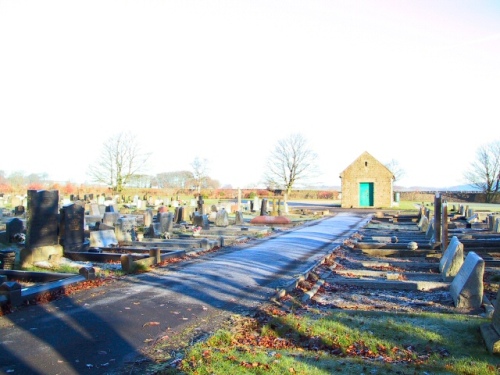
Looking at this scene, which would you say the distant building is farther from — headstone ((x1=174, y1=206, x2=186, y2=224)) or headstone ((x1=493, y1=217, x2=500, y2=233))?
headstone ((x1=493, y1=217, x2=500, y2=233))

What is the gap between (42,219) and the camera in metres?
11.6

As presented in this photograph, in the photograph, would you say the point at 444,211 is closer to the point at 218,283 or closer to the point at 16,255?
the point at 218,283

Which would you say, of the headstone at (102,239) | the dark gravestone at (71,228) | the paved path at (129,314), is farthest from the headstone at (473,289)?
the headstone at (102,239)

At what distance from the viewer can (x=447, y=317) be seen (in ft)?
20.8

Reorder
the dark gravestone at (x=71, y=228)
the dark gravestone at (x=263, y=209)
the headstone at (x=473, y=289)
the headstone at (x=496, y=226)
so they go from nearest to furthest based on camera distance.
A: the headstone at (x=473, y=289) → the dark gravestone at (x=71, y=228) → the headstone at (x=496, y=226) → the dark gravestone at (x=263, y=209)

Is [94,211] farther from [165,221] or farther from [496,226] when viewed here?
[496,226]

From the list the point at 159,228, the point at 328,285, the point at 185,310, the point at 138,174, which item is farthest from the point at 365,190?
the point at 185,310

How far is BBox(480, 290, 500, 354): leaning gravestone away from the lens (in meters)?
5.00

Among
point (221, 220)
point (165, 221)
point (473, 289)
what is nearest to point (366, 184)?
point (221, 220)

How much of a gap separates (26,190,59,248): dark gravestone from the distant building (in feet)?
127

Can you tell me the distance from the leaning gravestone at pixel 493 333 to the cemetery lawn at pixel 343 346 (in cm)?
9

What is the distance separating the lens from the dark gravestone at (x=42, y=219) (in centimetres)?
1129

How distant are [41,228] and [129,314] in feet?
18.9

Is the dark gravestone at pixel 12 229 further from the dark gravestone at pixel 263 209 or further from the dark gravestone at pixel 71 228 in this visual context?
the dark gravestone at pixel 263 209
